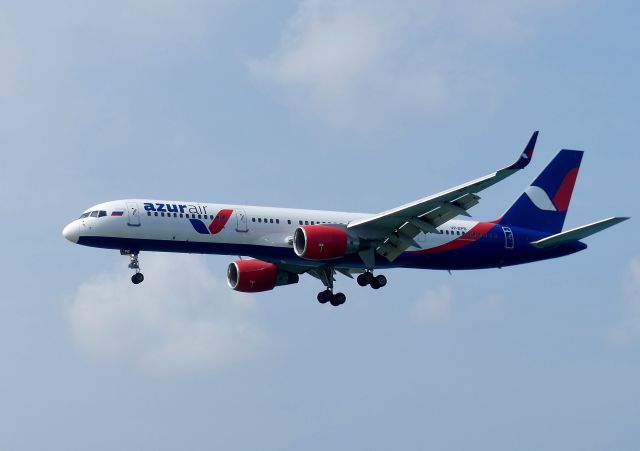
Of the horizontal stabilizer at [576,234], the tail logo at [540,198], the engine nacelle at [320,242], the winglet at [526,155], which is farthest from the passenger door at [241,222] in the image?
the tail logo at [540,198]

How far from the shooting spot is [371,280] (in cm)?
6462

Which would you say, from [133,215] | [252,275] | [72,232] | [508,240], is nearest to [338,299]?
[252,275]

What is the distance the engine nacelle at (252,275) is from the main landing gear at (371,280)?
5620 millimetres

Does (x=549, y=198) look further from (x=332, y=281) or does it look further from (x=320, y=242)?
(x=320, y=242)

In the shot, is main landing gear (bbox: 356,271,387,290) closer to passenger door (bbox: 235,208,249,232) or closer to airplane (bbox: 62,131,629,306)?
airplane (bbox: 62,131,629,306)

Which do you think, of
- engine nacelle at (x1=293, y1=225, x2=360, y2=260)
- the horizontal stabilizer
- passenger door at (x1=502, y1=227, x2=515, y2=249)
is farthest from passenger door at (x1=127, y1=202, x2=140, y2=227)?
the horizontal stabilizer

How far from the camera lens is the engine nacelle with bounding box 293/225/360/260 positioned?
5956 cm

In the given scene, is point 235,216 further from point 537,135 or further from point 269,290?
point 537,135

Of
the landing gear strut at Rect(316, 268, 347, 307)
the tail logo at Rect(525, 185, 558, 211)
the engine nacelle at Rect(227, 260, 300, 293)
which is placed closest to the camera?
the landing gear strut at Rect(316, 268, 347, 307)

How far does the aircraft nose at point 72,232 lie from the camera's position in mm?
59531

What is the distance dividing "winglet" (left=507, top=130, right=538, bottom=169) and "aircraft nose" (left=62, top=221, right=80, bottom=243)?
21314 mm

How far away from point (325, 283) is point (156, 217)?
1136 centimetres

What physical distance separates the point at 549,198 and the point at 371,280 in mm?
12300

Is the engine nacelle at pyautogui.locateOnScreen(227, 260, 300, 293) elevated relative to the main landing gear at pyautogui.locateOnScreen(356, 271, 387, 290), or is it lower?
elevated
